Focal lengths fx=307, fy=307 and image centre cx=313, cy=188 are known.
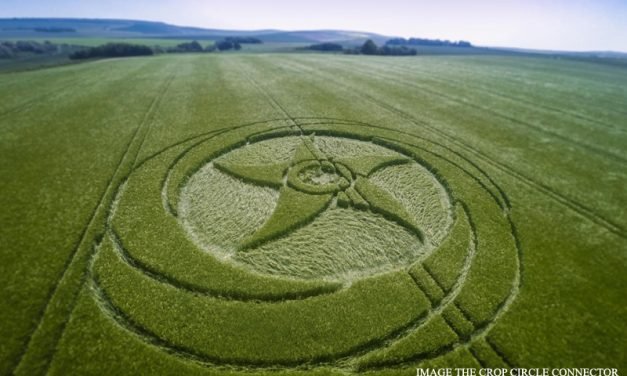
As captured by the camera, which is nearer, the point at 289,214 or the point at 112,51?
the point at 289,214

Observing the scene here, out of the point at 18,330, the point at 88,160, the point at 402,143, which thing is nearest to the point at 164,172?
the point at 88,160

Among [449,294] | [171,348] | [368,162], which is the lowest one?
[171,348]

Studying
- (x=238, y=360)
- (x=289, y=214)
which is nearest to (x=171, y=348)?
(x=238, y=360)

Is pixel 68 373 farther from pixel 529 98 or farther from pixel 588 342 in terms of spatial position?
pixel 529 98

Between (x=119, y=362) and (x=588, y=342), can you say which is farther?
(x=588, y=342)

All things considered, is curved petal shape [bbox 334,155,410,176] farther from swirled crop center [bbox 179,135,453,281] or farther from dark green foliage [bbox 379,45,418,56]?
dark green foliage [bbox 379,45,418,56]

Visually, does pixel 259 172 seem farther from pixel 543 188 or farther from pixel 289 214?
pixel 543 188

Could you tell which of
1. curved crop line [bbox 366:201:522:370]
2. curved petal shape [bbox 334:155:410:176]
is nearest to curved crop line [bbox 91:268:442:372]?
curved crop line [bbox 366:201:522:370]

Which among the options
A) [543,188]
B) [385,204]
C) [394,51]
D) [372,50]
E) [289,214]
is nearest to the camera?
[289,214]
